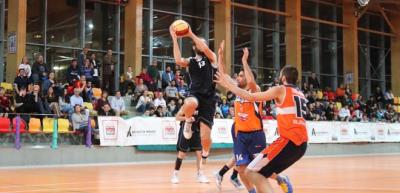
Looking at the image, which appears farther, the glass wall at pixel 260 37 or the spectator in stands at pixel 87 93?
the glass wall at pixel 260 37

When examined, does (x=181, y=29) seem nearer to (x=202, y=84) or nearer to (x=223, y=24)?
(x=202, y=84)

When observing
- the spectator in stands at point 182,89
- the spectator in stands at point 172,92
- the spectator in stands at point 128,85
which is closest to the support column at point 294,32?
the spectator in stands at point 182,89

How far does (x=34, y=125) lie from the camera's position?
A: 16.7 m

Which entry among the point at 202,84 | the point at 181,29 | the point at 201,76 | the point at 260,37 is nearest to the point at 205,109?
the point at 202,84

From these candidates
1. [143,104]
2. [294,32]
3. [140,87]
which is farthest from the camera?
[294,32]

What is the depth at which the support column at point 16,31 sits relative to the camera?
21.7m

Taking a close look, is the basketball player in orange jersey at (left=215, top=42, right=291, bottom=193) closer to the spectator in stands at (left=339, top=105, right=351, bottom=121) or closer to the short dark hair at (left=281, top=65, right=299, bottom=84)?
the short dark hair at (left=281, top=65, right=299, bottom=84)

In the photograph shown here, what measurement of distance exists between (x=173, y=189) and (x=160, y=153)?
1023cm

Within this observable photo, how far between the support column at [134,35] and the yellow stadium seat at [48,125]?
8.66m

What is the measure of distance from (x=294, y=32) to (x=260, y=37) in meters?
2.10

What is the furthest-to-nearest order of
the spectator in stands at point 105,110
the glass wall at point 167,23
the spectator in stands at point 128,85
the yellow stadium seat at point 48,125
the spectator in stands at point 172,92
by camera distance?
1. the glass wall at point 167,23
2. the spectator in stands at point 128,85
3. the spectator in stands at point 172,92
4. the spectator in stands at point 105,110
5. the yellow stadium seat at point 48,125

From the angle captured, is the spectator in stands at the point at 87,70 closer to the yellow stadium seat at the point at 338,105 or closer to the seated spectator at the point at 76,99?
the seated spectator at the point at 76,99

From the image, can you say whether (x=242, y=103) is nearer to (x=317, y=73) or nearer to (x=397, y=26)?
(x=317, y=73)

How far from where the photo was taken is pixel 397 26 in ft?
126
